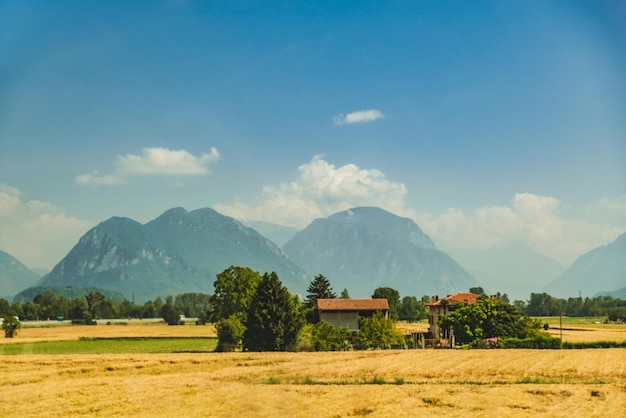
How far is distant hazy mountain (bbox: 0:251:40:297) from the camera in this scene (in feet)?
123

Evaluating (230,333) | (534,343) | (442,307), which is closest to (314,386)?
(230,333)

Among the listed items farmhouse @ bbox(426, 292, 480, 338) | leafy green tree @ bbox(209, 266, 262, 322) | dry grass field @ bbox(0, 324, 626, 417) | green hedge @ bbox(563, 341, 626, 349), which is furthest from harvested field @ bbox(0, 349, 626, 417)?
farmhouse @ bbox(426, 292, 480, 338)

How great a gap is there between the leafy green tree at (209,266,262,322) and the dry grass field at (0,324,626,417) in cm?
1619

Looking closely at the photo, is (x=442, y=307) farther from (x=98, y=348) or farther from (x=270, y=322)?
(x=98, y=348)

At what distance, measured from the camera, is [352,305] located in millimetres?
94750

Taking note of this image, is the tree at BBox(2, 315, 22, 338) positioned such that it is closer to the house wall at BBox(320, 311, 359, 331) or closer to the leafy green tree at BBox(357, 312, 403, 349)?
the house wall at BBox(320, 311, 359, 331)

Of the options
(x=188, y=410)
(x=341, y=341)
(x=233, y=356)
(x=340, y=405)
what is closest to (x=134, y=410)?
(x=188, y=410)

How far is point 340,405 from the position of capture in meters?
29.8

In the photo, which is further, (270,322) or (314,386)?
(270,322)

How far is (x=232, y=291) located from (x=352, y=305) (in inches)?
1060

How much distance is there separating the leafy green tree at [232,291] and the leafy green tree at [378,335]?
609 inches

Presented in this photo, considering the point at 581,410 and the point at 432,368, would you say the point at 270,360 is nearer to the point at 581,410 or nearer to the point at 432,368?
the point at 432,368

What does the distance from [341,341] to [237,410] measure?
45881 millimetres

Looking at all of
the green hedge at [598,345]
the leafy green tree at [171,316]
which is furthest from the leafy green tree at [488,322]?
the leafy green tree at [171,316]
